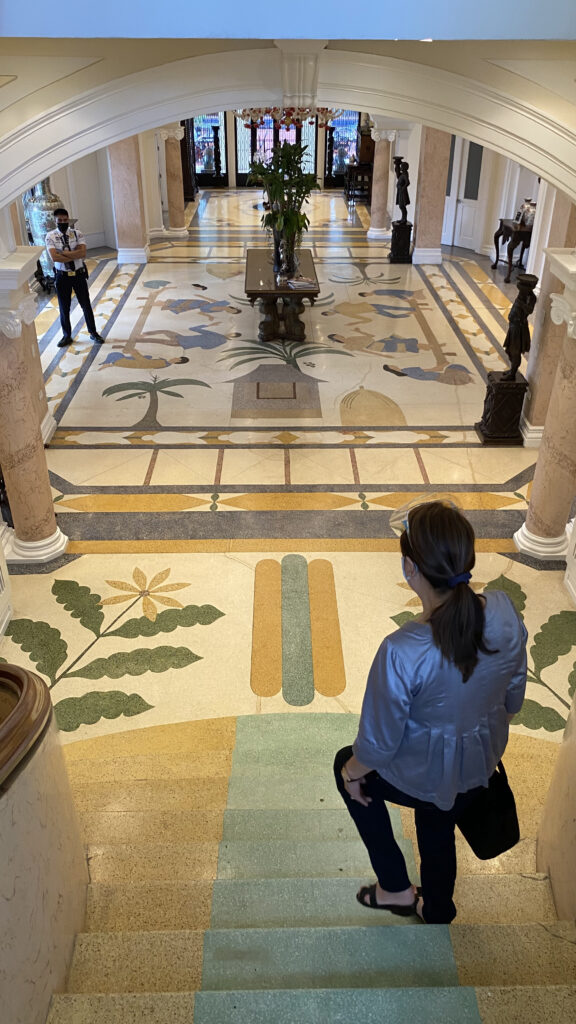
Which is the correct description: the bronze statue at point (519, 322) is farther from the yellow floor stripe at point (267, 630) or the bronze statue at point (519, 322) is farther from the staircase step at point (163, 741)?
the staircase step at point (163, 741)

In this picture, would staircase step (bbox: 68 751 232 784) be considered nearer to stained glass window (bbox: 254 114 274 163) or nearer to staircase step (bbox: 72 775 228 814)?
staircase step (bbox: 72 775 228 814)

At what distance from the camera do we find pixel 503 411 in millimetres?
7164

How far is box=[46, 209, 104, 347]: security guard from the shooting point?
8.68 m

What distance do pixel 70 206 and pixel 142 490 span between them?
9.06 meters

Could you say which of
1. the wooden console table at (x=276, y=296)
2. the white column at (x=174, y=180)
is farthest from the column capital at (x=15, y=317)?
→ the white column at (x=174, y=180)

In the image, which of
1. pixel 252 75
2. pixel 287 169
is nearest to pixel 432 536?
pixel 252 75

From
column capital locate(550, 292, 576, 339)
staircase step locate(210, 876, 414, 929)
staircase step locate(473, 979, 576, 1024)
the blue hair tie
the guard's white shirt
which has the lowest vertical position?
staircase step locate(210, 876, 414, 929)

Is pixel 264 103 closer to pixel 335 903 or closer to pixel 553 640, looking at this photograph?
pixel 553 640

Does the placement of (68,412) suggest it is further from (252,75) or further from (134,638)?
(252,75)

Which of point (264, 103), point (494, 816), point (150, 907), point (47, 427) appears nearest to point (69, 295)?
point (47, 427)

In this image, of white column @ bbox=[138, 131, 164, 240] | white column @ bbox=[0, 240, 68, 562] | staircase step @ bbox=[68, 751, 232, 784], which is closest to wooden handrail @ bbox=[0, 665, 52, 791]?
staircase step @ bbox=[68, 751, 232, 784]

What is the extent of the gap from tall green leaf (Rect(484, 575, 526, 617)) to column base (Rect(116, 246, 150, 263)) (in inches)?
391

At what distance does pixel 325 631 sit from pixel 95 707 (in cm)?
147

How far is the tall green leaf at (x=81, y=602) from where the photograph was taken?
5137 mm
